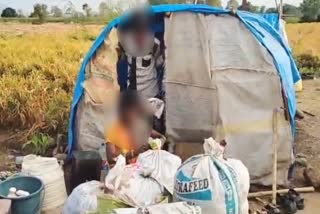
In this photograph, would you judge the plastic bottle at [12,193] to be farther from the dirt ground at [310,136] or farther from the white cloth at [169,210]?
the dirt ground at [310,136]

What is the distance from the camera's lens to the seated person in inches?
175

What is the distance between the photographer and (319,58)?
11484 mm

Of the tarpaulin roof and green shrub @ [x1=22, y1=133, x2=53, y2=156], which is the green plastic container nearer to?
the tarpaulin roof

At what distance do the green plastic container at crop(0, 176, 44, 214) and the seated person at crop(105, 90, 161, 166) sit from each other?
0.78 meters

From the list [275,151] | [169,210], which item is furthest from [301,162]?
[169,210]

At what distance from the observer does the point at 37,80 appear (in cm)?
660

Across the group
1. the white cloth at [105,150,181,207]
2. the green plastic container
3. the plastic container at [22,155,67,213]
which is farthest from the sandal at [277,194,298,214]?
the green plastic container

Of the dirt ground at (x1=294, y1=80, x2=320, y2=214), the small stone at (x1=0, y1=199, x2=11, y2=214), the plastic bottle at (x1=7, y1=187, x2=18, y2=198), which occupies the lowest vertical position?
the dirt ground at (x1=294, y1=80, x2=320, y2=214)

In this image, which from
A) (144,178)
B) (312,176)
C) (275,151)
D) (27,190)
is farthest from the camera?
(312,176)

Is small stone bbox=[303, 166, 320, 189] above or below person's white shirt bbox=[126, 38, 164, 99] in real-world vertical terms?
below

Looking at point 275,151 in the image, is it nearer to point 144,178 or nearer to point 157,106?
point 157,106

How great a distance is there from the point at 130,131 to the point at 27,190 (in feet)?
3.64

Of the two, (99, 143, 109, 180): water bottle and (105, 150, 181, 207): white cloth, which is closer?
(105, 150, 181, 207): white cloth

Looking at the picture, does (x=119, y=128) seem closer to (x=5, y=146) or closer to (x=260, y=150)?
(x=260, y=150)
